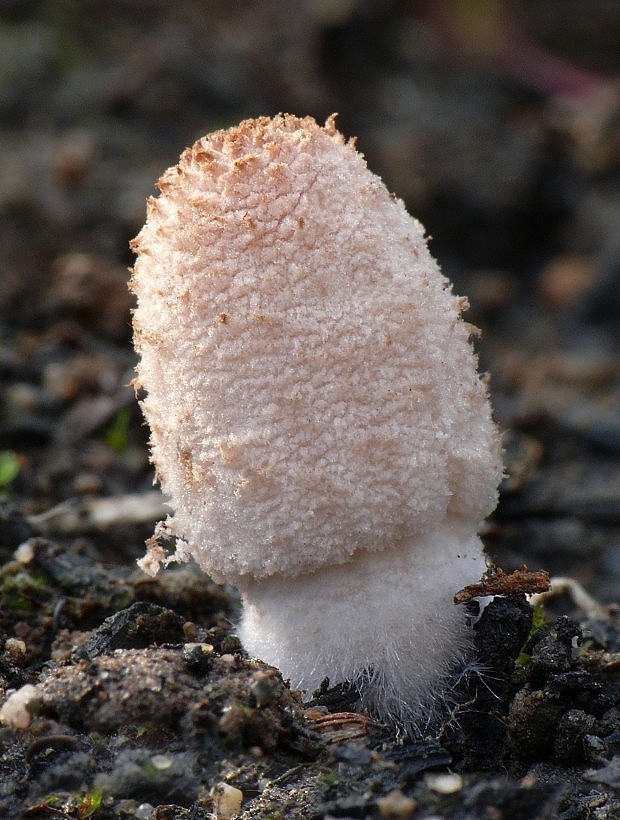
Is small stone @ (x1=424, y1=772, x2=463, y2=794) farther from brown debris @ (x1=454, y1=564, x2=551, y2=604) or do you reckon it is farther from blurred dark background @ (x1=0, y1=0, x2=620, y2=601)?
blurred dark background @ (x1=0, y1=0, x2=620, y2=601)

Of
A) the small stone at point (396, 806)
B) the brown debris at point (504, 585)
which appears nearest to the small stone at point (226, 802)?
the small stone at point (396, 806)

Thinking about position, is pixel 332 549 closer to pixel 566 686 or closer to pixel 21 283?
pixel 566 686

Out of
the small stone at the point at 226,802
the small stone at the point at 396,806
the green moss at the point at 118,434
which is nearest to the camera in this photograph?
the small stone at the point at 396,806

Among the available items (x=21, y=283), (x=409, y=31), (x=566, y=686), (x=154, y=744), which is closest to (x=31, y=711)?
(x=154, y=744)

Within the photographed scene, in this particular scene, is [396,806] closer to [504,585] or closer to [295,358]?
[504,585]

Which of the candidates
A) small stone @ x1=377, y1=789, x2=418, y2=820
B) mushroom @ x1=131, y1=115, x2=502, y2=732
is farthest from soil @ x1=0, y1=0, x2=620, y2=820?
mushroom @ x1=131, y1=115, x2=502, y2=732

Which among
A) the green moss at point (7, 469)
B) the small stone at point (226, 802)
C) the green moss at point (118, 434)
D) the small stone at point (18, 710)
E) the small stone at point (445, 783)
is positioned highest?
the green moss at point (118, 434)

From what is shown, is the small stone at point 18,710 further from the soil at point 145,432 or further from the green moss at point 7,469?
the green moss at point 7,469
